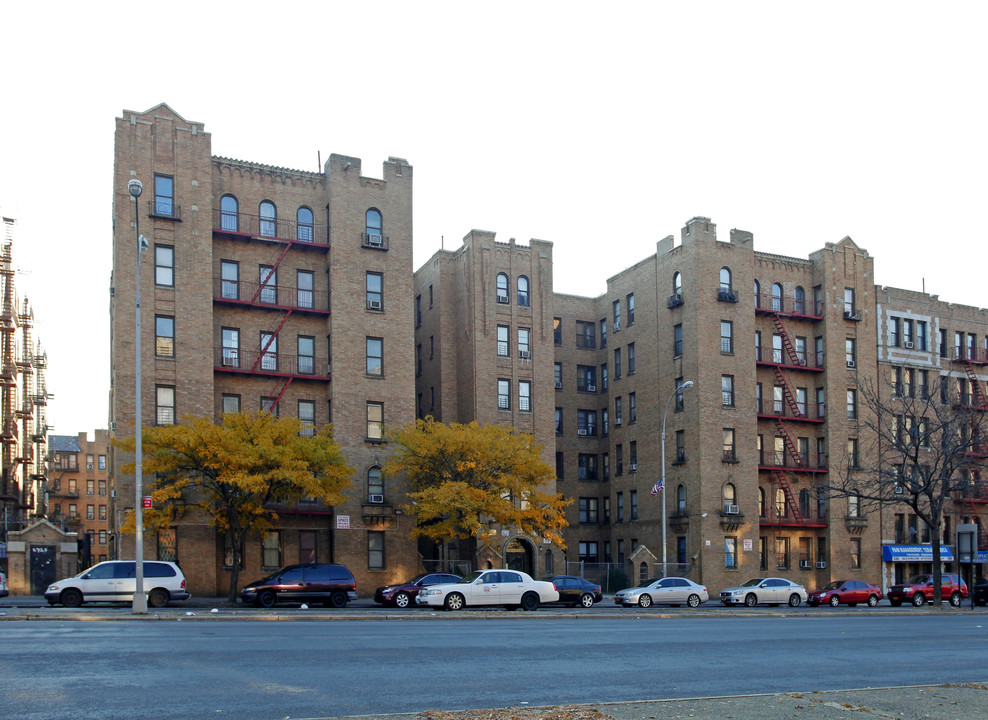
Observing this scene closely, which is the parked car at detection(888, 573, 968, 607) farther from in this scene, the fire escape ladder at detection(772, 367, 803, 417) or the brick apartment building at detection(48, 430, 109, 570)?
the brick apartment building at detection(48, 430, 109, 570)

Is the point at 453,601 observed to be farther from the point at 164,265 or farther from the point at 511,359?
the point at 511,359

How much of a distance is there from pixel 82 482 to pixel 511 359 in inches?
3210

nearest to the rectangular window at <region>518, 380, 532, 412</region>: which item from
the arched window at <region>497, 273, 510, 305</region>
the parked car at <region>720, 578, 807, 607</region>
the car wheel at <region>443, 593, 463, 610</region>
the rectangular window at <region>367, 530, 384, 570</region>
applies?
the arched window at <region>497, 273, 510, 305</region>

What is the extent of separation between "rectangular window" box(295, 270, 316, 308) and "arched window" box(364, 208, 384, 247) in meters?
3.48

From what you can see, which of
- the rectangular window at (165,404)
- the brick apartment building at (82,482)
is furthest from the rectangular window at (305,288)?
the brick apartment building at (82,482)

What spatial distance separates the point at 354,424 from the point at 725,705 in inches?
1550

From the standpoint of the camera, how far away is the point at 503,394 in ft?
186

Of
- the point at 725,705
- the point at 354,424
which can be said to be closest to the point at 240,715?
the point at 725,705

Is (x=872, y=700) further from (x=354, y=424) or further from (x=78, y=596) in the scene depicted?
(x=354, y=424)

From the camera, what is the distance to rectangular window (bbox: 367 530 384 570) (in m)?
50.3

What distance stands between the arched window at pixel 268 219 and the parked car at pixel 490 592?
883 inches

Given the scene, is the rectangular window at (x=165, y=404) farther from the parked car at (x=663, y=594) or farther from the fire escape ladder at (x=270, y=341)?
the parked car at (x=663, y=594)

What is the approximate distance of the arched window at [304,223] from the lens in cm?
5147

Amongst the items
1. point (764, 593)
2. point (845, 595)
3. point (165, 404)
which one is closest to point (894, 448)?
point (845, 595)
